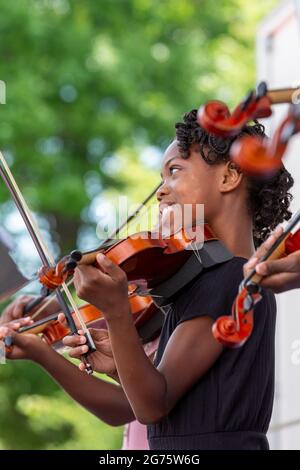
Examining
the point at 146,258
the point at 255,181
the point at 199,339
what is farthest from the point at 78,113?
the point at 199,339

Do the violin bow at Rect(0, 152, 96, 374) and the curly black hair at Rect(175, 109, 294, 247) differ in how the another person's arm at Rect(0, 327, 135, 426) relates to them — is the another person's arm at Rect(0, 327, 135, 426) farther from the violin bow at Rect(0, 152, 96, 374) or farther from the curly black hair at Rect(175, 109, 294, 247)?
the curly black hair at Rect(175, 109, 294, 247)

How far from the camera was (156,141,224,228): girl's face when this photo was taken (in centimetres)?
192

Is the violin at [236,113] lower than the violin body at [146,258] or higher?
lower

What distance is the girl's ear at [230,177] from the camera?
6.34 ft

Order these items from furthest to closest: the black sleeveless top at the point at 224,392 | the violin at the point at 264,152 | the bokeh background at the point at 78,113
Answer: the bokeh background at the point at 78,113
the black sleeveless top at the point at 224,392
the violin at the point at 264,152

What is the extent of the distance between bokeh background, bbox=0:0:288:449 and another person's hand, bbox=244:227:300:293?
5.08m

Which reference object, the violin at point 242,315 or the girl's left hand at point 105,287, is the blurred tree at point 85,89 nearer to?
the girl's left hand at point 105,287

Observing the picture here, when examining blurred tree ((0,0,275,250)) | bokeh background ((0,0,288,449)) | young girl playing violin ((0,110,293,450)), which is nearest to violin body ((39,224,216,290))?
young girl playing violin ((0,110,293,450))

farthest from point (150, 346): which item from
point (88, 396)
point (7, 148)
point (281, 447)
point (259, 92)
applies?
point (7, 148)

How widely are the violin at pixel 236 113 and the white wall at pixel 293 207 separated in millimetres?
1496

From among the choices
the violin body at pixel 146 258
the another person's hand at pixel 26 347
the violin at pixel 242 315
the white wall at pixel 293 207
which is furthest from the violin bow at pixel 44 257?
the white wall at pixel 293 207

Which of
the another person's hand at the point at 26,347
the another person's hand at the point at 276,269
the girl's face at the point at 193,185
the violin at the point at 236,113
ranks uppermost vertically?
the girl's face at the point at 193,185

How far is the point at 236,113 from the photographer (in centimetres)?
140

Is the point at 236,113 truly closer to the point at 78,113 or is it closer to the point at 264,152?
the point at 264,152
